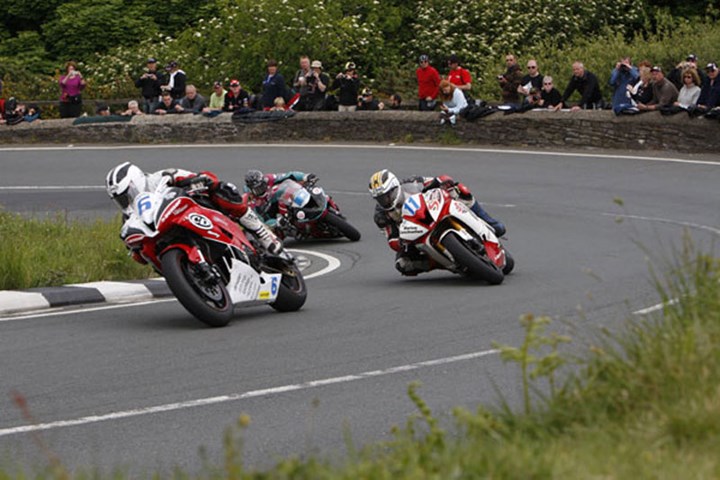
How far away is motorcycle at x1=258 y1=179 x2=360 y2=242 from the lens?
761 inches

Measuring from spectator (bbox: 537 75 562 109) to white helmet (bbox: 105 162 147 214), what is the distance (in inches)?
675

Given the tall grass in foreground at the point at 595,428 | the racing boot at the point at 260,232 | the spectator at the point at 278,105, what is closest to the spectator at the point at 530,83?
the spectator at the point at 278,105

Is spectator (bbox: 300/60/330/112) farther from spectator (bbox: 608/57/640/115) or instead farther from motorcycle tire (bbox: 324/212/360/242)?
motorcycle tire (bbox: 324/212/360/242)

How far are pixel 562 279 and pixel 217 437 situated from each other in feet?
24.5

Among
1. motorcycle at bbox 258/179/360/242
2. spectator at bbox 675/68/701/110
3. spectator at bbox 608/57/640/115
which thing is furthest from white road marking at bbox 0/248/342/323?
spectator at bbox 608/57/640/115

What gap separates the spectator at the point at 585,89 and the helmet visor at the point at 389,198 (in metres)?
A: 13.9

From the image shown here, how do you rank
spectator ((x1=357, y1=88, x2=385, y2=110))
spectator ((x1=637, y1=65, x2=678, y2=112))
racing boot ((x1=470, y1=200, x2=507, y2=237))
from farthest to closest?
spectator ((x1=357, y1=88, x2=385, y2=110)) < spectator ((x1=637, y1=65, x2=678, y2=112)) < racing boot ((x1=470, y1=200, x2=507, y2=237))

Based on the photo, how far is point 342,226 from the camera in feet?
64.3

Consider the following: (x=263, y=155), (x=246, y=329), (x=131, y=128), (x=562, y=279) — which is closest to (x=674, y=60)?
(x=263, y=155)

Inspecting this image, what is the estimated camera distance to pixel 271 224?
19469 millimetres

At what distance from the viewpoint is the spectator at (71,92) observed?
1355 inches

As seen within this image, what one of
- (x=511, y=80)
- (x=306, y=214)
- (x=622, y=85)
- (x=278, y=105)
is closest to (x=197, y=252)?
(x=306, y=214)

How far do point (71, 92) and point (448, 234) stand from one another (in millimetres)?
22307

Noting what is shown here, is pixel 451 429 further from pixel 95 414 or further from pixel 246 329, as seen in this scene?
pixel 246 329
